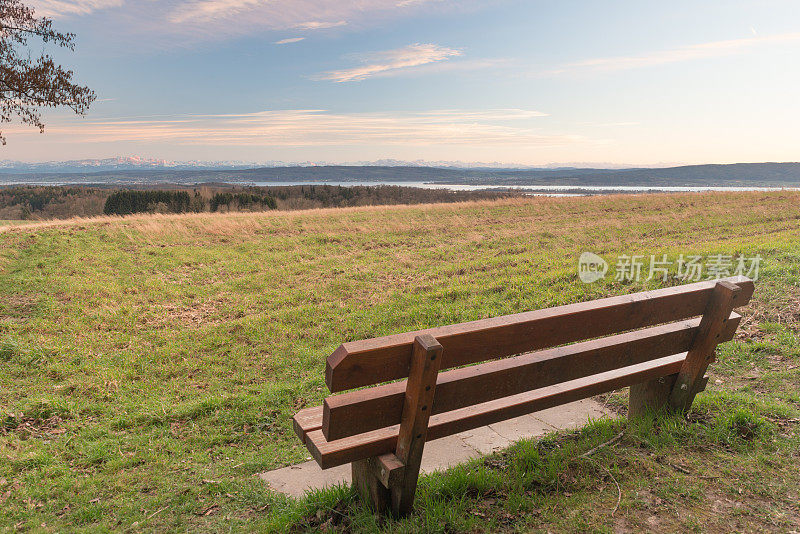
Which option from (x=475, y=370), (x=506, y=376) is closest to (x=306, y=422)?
(x=475, y=370)

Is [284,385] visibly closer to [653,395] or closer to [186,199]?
[653,395]

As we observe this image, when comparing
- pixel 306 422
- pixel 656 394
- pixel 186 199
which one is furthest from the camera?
pixel 186 199

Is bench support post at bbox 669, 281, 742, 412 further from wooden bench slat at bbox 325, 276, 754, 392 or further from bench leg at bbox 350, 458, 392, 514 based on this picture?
bench leg at bbox 350, 458, 392, 514

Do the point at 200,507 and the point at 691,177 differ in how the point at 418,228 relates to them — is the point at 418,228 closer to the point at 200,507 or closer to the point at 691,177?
the point at 200,507

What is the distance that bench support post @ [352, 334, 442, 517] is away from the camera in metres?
2.40

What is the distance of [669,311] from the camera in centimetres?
327

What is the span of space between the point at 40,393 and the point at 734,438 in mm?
8902

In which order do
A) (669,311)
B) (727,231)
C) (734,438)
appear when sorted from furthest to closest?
(727,231), (734,438), (669,311)

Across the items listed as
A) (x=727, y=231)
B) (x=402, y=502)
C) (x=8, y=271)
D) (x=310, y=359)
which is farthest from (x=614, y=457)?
(x=727, y=231)

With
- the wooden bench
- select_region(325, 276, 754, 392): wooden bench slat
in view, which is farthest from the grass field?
select_region(325, 276, 754, 392): wooden bench slat

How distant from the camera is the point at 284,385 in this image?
6941 millimetres

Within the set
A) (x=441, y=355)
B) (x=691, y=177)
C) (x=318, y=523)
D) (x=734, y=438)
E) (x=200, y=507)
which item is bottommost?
(x=200, y=507)

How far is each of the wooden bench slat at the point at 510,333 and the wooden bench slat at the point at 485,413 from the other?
0.51m

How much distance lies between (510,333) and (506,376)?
0.40 metres
